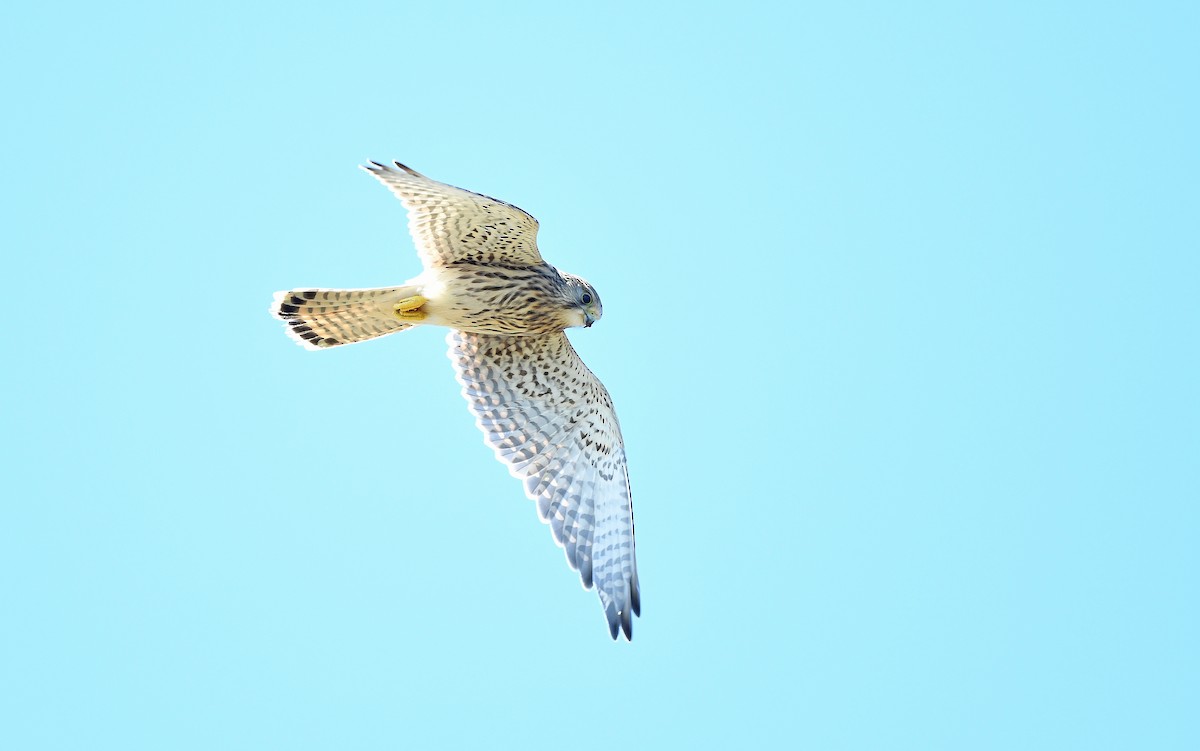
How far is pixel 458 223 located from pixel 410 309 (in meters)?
0.68

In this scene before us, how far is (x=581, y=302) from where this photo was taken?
9.73m

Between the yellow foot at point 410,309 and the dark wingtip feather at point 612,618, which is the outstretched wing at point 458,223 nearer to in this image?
the yellow foot at point 410,309

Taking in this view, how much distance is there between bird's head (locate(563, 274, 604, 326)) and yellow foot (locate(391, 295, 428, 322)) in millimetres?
987

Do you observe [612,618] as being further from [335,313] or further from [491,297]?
[335,313]

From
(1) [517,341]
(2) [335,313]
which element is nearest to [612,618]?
(1) [517,341]

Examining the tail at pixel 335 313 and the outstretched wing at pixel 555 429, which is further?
the outstretched wing at pixel 555 429

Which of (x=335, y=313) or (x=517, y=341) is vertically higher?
(x=335, y=313)

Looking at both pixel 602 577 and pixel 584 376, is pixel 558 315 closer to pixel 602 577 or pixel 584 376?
pixel 584 376

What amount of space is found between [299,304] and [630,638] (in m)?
3.22

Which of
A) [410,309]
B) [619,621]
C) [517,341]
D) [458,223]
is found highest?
[458,223]

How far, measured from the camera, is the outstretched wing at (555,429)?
10.1m

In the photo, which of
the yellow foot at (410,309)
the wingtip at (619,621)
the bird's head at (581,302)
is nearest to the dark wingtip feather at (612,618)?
the wingtip at (619,621)

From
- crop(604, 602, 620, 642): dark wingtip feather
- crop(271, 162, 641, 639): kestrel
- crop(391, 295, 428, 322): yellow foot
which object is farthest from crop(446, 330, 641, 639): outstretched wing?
crop(391, 295, 428, 322): yellow foot

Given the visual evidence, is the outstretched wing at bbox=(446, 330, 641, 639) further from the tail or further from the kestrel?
the tail
